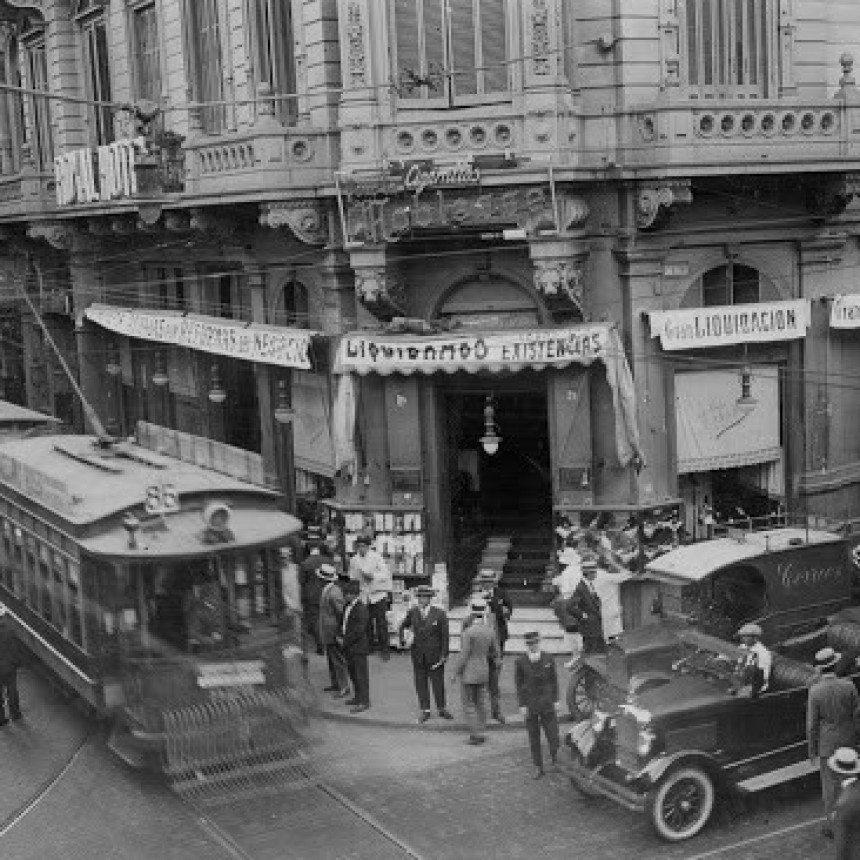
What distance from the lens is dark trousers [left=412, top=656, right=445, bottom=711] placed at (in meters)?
15.9

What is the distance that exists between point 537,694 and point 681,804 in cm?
214

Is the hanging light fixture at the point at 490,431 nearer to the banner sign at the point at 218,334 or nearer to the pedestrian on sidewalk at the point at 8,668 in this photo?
the banner sign at the point at 218,334

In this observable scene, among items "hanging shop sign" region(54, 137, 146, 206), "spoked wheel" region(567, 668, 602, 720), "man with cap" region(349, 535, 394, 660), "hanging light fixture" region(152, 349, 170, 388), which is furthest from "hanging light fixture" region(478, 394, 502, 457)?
"hanging light fixture" region(152, 349, 170, 388)

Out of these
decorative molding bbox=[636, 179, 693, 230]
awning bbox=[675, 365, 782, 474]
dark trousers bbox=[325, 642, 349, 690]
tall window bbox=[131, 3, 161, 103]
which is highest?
tall window bbox=[131, 3, 161, 103]

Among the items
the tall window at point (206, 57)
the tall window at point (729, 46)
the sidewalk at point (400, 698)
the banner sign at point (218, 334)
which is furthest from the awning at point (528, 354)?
the tall window at point (206, 57)

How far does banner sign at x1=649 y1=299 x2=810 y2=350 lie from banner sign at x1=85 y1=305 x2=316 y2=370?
206 inches

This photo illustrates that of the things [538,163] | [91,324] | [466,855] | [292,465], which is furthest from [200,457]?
[466,855]

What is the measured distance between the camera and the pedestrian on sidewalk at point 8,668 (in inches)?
632

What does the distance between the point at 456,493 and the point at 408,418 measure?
1.59 m

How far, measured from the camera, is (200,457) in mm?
25047

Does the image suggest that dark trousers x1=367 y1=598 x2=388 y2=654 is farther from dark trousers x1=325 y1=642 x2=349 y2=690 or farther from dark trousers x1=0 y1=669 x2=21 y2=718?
dark trousers x1=0 y1=669 x2=21 y2=718

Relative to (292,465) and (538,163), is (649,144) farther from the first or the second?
(292,465)

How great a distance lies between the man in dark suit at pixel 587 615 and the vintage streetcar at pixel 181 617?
4005 millimetres

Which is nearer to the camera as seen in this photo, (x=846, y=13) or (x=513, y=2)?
(x=513, y=2)
